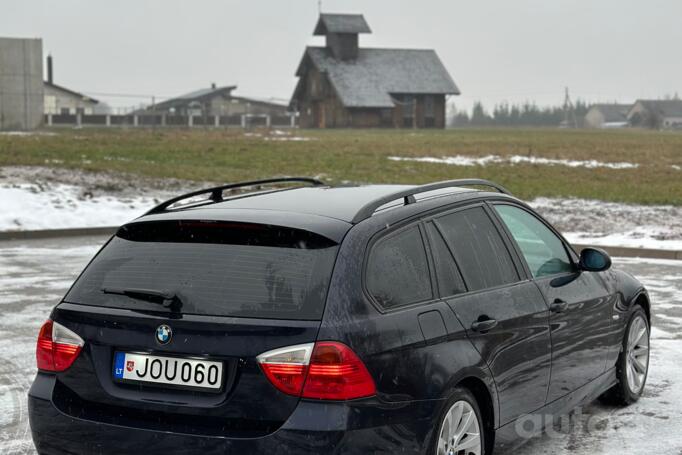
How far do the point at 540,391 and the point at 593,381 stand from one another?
2.79 feet

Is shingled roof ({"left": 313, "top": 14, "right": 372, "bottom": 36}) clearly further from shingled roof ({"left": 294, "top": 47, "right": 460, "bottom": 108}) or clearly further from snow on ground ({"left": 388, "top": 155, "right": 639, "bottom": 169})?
snow on ground ({"left": 388, "top": 155, "right": 639, "bottom": 169})

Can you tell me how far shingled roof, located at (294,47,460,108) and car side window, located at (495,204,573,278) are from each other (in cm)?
8116

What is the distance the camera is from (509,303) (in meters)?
5.07

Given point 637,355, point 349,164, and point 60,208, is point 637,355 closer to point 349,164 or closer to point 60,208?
point 60,208

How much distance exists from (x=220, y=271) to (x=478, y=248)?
4.81 ft

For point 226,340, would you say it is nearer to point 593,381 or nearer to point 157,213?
point 157,213

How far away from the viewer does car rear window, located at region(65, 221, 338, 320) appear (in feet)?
13.3

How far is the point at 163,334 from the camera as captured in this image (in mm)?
4090

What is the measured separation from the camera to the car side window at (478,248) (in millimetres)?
4902

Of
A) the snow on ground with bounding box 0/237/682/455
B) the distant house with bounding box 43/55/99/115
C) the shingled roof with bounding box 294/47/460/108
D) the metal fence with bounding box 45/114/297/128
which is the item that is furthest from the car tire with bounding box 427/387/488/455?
the distant house with bounding box 43/55/99/115

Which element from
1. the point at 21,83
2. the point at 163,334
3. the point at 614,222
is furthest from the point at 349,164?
the point at 21,83

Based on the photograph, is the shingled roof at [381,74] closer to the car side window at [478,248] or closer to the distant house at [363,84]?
the distant house at [363,84]

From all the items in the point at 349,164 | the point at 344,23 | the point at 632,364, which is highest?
the point at 344,23

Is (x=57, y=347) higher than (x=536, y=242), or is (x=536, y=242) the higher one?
(x=536, y=242)
